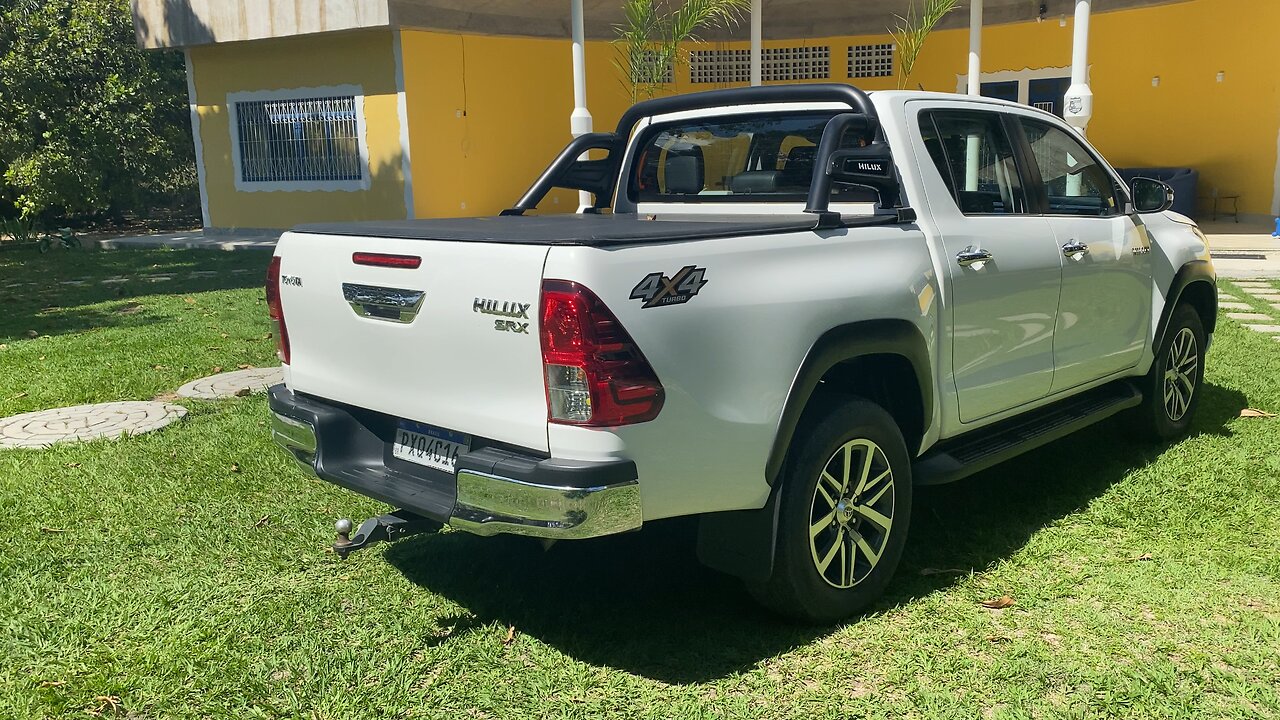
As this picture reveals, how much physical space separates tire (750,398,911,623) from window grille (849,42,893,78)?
17249 millimetres

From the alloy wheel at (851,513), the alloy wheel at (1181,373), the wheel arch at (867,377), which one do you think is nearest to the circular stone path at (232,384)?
the wheel arch at (867,377)

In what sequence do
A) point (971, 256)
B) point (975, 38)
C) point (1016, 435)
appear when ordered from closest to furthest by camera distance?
1. point (971, 256)
2. point (1016, 435)
3. point (975, 38)

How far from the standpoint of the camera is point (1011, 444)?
4.20 meters

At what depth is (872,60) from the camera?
768 inches

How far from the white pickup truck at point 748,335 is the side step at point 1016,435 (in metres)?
0.02

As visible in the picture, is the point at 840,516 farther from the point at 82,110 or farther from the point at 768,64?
the point at 82,110

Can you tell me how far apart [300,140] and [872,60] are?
10572 millimetres

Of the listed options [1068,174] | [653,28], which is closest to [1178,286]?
[1068,174]

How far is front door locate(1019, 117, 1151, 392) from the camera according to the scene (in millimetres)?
4531

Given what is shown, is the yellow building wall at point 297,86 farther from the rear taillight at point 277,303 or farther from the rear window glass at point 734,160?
the rear taillight at point 277,303

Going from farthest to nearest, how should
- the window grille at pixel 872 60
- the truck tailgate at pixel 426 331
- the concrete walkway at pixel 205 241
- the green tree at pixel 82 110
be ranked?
1. the window grille at pixel 872 60
2. the green tree at pixel 82 110
3. the concrete walkway at pixel 205 241
4. the truck tailgate at pixel 426 331

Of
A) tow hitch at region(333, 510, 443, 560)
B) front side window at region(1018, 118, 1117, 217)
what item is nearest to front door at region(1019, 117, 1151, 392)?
front side window at region(1018, 118, 1117, 217)

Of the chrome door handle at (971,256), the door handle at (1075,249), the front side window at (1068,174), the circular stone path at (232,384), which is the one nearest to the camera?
the chrome door handle at (971,256)

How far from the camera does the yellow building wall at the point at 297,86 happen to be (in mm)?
16484
